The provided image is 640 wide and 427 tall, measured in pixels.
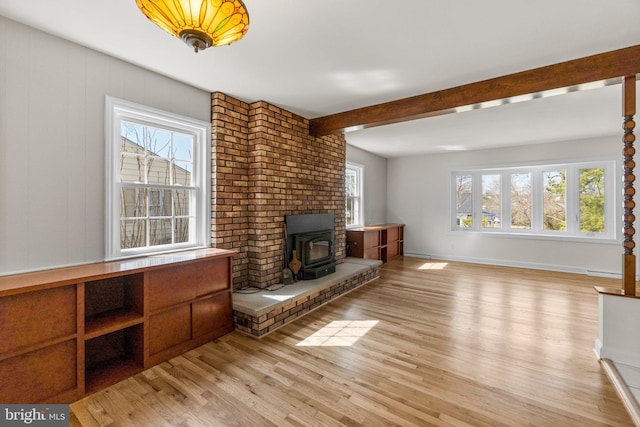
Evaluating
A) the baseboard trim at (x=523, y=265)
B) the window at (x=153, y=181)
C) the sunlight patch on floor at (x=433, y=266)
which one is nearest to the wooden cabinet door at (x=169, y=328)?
the window at (x=153, y=181)

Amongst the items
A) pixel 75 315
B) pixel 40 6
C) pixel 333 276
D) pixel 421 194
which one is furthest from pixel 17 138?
pixel 421 194

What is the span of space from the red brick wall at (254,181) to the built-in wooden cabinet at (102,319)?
57cm

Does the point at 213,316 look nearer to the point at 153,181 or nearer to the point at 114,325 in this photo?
the point at 114,325

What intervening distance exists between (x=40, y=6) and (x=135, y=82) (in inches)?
32.2

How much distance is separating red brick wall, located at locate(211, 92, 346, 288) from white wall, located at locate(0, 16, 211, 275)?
1.09 m

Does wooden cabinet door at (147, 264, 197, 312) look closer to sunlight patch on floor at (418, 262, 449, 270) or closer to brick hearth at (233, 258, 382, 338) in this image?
brick hearth at (233, 258, 382, 338)

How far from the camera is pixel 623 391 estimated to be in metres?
2.03

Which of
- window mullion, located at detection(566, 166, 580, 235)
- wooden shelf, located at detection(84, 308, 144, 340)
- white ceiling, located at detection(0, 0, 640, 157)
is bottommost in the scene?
wooden shelf, located at detection(84, 308, 144, 340)

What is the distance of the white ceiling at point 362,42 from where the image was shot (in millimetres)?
1910

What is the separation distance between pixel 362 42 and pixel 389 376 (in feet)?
8.82

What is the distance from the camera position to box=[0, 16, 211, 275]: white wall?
6.70 feet

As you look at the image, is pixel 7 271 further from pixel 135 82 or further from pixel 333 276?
pixel 333 276

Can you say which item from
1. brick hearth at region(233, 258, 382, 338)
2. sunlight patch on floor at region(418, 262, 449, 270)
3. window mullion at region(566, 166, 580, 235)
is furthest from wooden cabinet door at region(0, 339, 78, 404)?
window mullion at region(566, 166, 580, 235)

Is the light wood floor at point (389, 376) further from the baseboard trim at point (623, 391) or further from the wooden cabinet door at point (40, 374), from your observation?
the wooden cabinet door at point (40, 374)
